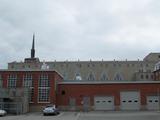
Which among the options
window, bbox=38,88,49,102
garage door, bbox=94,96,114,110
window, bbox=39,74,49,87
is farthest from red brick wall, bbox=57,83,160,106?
window, bbox=39,74,49,87

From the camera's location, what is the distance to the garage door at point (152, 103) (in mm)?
56094

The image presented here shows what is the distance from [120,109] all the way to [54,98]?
37.6ft

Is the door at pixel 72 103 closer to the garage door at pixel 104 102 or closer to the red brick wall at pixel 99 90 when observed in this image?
the red brick wall at pixel 99 90

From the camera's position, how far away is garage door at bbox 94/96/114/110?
186 ft

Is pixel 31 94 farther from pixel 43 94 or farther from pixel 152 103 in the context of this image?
pixel 152 103


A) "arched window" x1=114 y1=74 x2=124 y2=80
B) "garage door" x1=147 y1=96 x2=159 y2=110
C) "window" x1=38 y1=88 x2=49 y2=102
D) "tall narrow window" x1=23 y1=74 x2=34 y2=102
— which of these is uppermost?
"arched window" x1=114 y1=74 x2=124 y2=80

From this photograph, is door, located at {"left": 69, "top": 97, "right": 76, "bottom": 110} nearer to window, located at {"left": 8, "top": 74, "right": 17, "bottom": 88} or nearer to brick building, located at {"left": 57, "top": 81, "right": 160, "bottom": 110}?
brick building, located at {"left": 57, "top": 81, "right": 160, "bottom": 110}

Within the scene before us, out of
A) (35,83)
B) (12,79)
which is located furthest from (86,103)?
(12,79)

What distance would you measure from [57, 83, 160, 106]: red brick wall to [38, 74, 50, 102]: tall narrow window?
3.85m

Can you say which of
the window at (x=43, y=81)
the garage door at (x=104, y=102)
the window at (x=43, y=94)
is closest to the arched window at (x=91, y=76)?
the garage door at (x=104, y=102)

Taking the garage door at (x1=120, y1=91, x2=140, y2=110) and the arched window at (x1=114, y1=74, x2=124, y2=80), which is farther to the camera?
the arched window at (x1=114, y1=74, x2=124, y2=80)

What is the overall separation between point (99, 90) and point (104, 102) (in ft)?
7.37

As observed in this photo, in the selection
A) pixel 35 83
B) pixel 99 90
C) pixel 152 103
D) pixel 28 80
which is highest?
pixel 28 80

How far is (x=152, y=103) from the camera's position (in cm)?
5625
